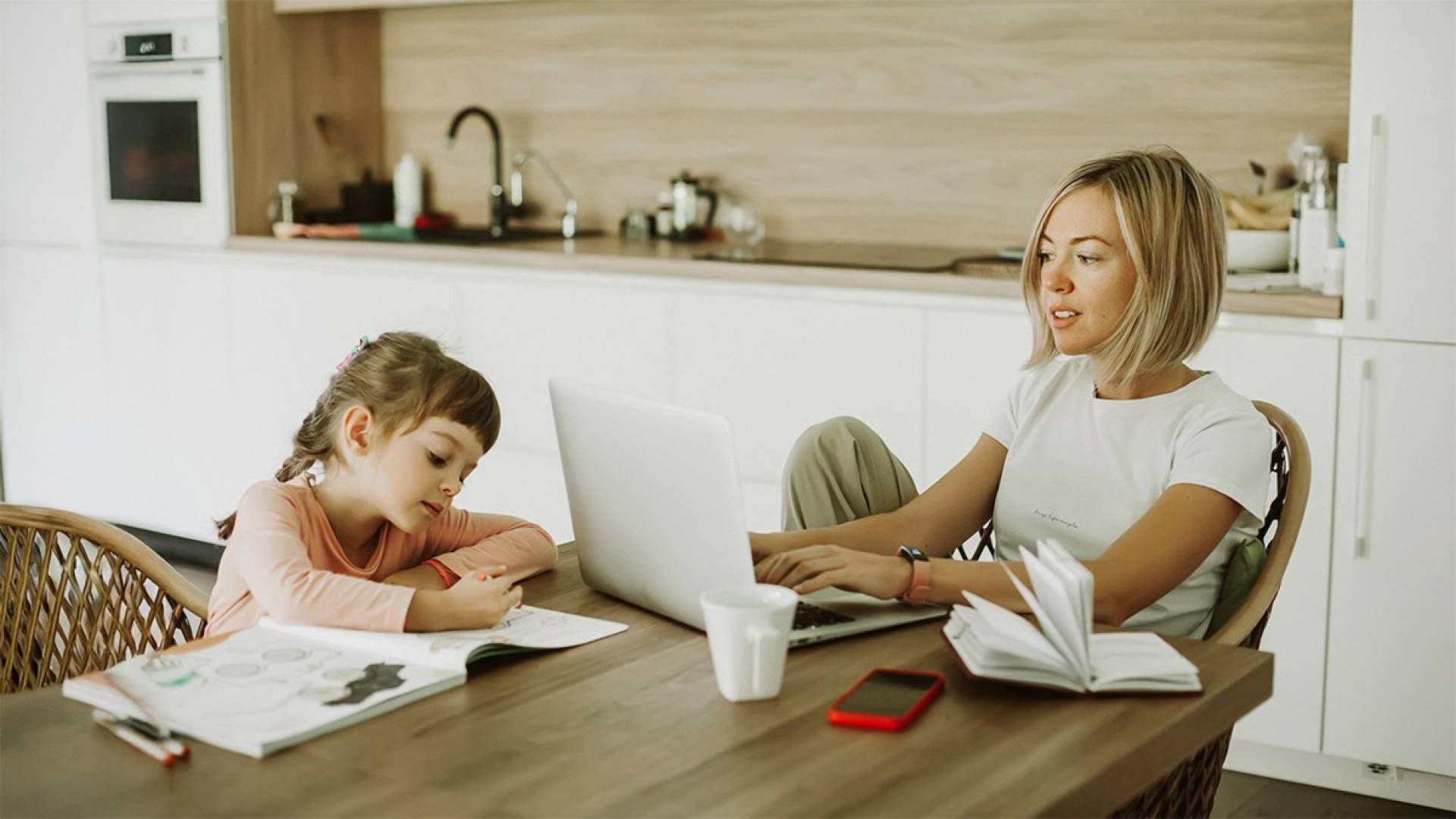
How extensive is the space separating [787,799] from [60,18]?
4.33 m

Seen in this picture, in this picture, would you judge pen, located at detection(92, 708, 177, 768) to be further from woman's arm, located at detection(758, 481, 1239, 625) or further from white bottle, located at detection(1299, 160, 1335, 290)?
white bottle, located at detection(1299, 160, 1335, 290)

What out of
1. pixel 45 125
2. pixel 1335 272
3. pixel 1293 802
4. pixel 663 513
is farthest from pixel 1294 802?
pixel 45 125

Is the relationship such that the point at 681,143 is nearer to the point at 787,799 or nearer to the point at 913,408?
the point at 913,408

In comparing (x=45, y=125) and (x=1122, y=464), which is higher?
(x=45, y=125)

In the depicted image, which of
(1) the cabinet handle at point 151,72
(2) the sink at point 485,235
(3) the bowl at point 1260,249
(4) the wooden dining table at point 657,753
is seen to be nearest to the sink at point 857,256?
(3) the bowl at point 1260,249

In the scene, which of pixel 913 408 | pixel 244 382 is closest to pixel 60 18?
pixel 244 382

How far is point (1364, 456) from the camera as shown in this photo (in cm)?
296

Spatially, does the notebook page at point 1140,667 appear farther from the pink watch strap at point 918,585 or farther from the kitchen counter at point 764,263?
the kitchen counter at point 764,263

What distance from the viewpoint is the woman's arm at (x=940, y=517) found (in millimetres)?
2074

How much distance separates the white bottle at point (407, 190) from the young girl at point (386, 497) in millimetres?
3024

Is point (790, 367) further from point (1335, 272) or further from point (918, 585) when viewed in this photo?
point (918, 585)

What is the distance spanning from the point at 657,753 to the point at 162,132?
3.84 meters

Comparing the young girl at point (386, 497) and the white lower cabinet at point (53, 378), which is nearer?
the young girl at point (386, 497)

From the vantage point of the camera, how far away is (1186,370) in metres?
2.09
